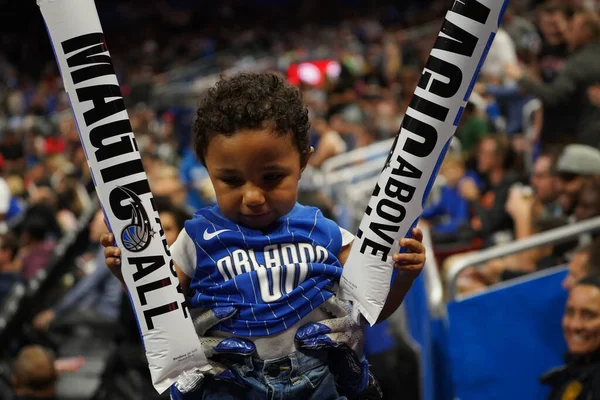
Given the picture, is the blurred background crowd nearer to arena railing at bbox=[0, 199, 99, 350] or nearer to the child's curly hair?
arena railing at bbox=[0, 199, 99, 350]

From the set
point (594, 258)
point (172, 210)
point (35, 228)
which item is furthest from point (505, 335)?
point (35, 228)

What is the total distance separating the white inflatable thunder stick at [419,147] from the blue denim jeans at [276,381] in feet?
0.56

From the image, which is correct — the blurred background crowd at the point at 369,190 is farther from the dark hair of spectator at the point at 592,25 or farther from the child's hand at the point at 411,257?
the child's hand at the point at 411,257

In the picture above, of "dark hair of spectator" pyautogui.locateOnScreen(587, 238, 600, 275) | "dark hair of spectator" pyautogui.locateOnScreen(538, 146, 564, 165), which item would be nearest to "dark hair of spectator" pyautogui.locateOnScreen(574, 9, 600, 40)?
"dark hair of spectator" pyautogui.locateOnScreen(538, 146, 564, 165)

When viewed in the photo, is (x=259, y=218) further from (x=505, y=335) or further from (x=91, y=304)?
(x=91, y=304)

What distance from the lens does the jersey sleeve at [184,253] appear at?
5.98 feet

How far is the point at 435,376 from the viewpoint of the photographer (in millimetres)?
3611

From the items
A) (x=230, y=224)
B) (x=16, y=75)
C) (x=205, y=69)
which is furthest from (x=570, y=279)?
(x=16, y=75)

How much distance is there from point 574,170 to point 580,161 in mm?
55

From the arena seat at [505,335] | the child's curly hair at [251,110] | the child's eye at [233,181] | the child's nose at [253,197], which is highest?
the child's curly hair at [251,110]

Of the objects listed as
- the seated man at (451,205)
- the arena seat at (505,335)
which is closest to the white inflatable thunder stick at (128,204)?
the arena seat at (505,335)

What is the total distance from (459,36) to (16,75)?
2226 cm

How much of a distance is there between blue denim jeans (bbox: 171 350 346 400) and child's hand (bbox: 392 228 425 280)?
264 millimetres

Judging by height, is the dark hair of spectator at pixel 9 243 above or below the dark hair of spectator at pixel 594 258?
above
